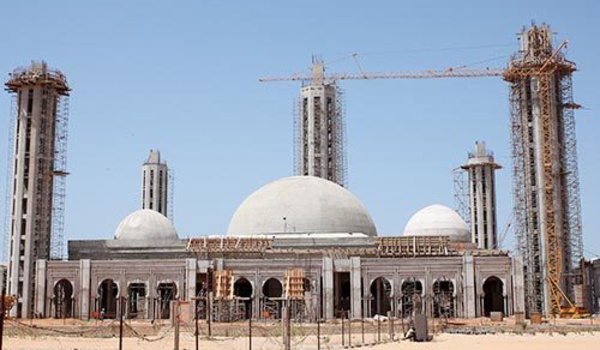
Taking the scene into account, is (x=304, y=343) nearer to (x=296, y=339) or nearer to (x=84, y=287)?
(x=296, y=339)

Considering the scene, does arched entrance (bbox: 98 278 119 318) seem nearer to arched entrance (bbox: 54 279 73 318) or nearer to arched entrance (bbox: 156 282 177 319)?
arched entrance (bbox: 54 279 73 318)

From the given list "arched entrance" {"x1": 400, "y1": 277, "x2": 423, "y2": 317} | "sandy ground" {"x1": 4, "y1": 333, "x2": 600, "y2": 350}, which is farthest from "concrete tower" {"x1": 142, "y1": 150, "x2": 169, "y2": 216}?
"sandy ground" {"x1": 4, "y1": 333, "x2": 600, "y2": 350}

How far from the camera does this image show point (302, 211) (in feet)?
320

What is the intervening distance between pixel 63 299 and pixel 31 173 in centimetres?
1268

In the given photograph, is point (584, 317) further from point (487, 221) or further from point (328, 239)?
point (487, 221)

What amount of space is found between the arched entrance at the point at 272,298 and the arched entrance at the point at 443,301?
14.5m

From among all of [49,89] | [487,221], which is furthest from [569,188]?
[49,89]

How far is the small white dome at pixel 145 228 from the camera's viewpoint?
99.7 m

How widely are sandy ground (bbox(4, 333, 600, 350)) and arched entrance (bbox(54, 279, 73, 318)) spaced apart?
116 feet

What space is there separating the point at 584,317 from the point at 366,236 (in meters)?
23.9

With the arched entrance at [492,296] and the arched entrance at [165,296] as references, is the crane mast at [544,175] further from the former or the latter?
the arched entrance at [165,296]

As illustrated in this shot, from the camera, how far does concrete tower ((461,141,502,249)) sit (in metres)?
119

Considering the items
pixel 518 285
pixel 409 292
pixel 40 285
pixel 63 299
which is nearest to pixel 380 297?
pixel 409 292

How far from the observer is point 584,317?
265 feet
